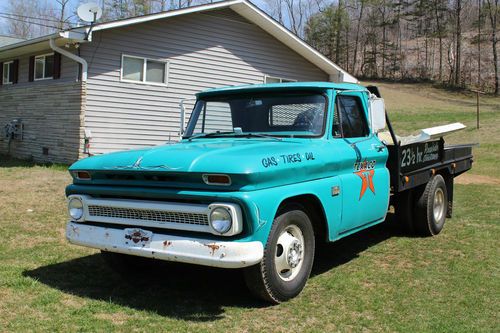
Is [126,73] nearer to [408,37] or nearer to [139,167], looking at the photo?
[139,167]

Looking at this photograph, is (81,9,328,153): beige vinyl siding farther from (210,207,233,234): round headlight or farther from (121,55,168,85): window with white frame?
(210,207,233,234): round headlight

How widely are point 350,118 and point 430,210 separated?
7.21 feet

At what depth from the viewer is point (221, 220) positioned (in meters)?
3.81

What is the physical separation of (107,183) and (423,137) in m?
4.24

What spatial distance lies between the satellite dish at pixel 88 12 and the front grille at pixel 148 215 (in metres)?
9.17

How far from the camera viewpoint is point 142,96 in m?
14.5

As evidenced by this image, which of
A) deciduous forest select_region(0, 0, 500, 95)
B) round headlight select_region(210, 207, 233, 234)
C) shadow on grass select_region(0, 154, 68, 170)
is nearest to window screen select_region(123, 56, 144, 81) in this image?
shadow on grass select_region(0, 154, 68, 170)

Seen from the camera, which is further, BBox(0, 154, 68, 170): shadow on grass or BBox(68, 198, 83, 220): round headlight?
BBox(0, 154, 68, 170): shadow on grass

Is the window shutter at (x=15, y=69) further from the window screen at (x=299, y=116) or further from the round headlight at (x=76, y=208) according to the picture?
the window screen at (x=299, y=116)

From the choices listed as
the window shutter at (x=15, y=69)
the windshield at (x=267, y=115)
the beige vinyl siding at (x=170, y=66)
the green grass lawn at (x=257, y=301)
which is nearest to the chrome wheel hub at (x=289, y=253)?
the green grass lawn at (x=257, y=301)

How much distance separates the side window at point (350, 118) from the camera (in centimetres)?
526

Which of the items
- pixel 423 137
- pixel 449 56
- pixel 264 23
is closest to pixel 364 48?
pixel 449 56

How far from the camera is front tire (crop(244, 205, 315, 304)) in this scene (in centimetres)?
407

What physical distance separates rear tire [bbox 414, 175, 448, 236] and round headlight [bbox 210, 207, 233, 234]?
389cm
